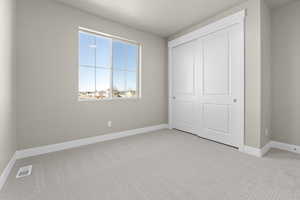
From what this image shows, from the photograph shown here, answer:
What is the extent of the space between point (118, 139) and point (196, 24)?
132 inches

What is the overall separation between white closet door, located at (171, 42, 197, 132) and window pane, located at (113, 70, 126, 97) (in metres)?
1.49

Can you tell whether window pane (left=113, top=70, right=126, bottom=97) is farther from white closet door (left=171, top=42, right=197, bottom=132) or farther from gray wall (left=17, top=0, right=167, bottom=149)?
white closet door (left=171, top=42, right=197, bottom=132)

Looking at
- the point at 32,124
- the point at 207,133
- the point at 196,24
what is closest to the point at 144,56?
the point at 196,24

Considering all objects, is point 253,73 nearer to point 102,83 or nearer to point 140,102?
point 140,102

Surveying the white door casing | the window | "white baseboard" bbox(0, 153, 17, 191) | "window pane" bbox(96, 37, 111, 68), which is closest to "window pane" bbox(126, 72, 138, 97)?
the window

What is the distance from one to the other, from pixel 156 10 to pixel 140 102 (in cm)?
217

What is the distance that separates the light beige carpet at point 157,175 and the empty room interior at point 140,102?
2 centimetres

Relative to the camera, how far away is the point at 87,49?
9.75 ft

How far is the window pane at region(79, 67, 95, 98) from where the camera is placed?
2891mm

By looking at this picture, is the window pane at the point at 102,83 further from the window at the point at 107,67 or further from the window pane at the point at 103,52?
the window pane at the point at 103,52

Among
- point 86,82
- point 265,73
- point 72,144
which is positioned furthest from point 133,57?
Answer: point 265,73

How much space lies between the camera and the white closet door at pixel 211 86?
2629mm

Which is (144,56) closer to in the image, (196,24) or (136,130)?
(196,24)

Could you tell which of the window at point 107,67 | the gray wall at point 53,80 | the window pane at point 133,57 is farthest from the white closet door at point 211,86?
the gray wall at point 53,80
